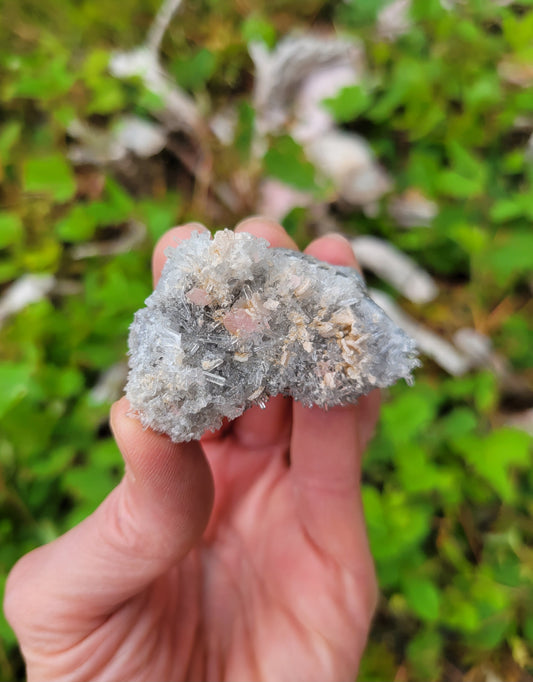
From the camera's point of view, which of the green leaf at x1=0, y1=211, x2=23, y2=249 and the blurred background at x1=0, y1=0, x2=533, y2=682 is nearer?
the blurred background at x1=0, y1=0, x2=533, y2=682

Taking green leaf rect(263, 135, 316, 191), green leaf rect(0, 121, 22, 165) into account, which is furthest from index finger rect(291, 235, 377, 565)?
green leaf rect(0, 121, 22, 165)

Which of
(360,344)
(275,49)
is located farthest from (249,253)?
(275,49)

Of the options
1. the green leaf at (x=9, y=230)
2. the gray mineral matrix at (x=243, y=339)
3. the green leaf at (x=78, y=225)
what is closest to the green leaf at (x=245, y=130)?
the green leaf at (x=78, y=225)

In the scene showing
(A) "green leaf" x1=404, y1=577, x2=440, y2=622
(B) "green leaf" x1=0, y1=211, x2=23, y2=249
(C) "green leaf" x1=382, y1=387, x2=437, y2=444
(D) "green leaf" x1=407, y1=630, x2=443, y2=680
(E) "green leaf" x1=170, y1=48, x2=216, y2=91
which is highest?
(E) "green leaf" x1=170, y1=48, x2=216, y2=91

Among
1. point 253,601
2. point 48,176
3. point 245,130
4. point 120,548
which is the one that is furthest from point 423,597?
point 48,176

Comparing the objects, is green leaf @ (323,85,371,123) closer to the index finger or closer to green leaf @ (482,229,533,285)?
green leaf @ (482,229,533,285)

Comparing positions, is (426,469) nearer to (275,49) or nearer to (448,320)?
(448,320)
